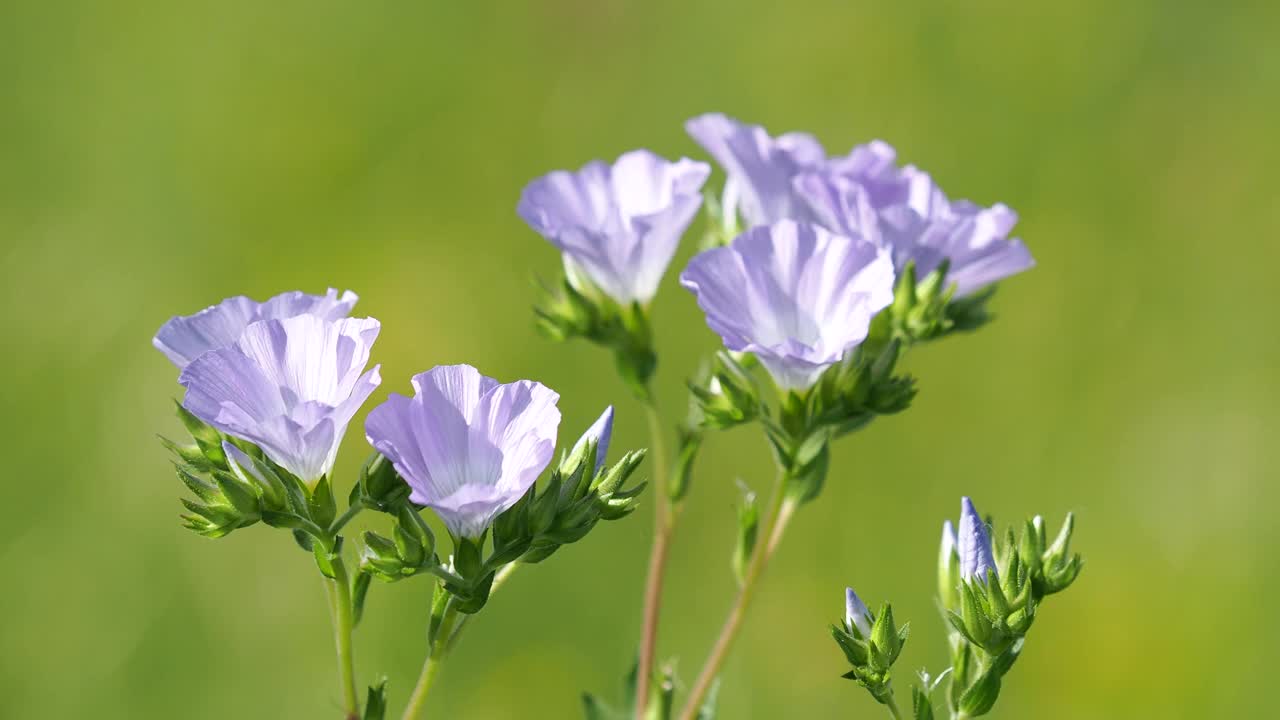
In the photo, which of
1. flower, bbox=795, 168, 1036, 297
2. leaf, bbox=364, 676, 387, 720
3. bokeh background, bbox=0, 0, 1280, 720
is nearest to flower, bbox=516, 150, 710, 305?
flower, bbox=795, 168, 1036, 297

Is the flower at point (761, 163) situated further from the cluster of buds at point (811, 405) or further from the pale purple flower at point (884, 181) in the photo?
the cluster of buds at point (811, 405)

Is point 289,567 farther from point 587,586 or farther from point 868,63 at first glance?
point 868,63

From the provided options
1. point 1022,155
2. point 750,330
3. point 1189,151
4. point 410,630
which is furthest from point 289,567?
point 1189,151

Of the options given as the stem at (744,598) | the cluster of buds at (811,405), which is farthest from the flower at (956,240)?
the stem at (744,598)

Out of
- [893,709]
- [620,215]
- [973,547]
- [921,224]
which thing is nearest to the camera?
[893,709]

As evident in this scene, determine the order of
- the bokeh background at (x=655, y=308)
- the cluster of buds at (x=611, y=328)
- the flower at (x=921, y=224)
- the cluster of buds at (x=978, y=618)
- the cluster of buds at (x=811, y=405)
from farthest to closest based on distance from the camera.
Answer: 1. the bokeh background at (x=655, y=308)
2. the cluster of buds at (x=611, y=328)
3. the flower at (x=921, y=224)
4. the cluster of buds at (x=811, y=405)
5. the cluster of buds at (x=978, y=618)

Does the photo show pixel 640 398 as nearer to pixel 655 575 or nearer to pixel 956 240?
pixel 655 575

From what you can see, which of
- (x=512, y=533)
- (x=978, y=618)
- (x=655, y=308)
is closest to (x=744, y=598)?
(x=978, y=618)

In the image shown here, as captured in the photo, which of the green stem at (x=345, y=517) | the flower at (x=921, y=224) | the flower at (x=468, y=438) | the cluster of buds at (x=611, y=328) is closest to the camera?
the flower at (x=468, y=438)
